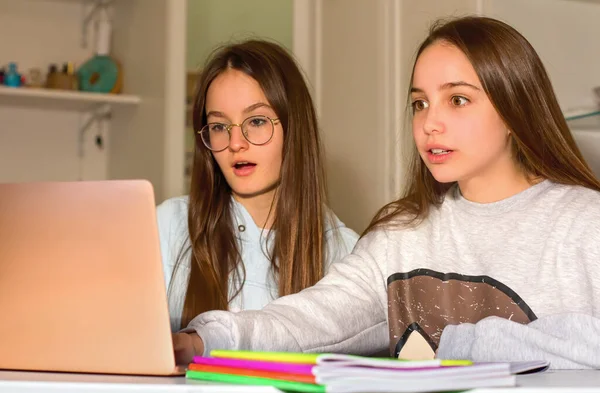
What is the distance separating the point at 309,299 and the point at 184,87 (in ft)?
5.35

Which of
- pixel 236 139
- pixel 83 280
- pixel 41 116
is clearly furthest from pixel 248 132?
pixel 41 116

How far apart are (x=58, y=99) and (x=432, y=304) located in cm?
199

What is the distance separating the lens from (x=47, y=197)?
77 cm

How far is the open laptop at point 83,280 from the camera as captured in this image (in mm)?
745

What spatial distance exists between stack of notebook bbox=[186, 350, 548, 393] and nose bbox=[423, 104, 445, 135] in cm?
63

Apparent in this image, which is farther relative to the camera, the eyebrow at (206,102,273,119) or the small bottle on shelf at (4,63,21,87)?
the small bottle on shelf at (4,63,21,87)

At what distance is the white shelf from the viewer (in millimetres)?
2746

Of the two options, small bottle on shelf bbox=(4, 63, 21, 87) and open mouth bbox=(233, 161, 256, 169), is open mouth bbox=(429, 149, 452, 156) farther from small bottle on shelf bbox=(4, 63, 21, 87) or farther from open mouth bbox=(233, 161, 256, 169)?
small bottle on shelf bbox=(4, 63, 21, 87)

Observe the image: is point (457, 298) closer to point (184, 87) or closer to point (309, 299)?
point (309, 299)

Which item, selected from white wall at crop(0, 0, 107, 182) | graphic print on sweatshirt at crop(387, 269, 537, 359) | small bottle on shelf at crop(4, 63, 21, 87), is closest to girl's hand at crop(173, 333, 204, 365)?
graphic print on sweatshirt at crop(387, 269, 537, 359)

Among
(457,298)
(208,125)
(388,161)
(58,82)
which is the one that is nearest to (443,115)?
(457,298)

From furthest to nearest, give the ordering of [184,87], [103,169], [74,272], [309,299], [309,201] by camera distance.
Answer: [103,169], [184,87], [309,201], [309,299], [74,272]

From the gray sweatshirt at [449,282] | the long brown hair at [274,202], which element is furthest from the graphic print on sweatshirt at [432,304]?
the long brown hair at [274,202]

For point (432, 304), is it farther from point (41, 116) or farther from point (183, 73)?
point (41, 116)
